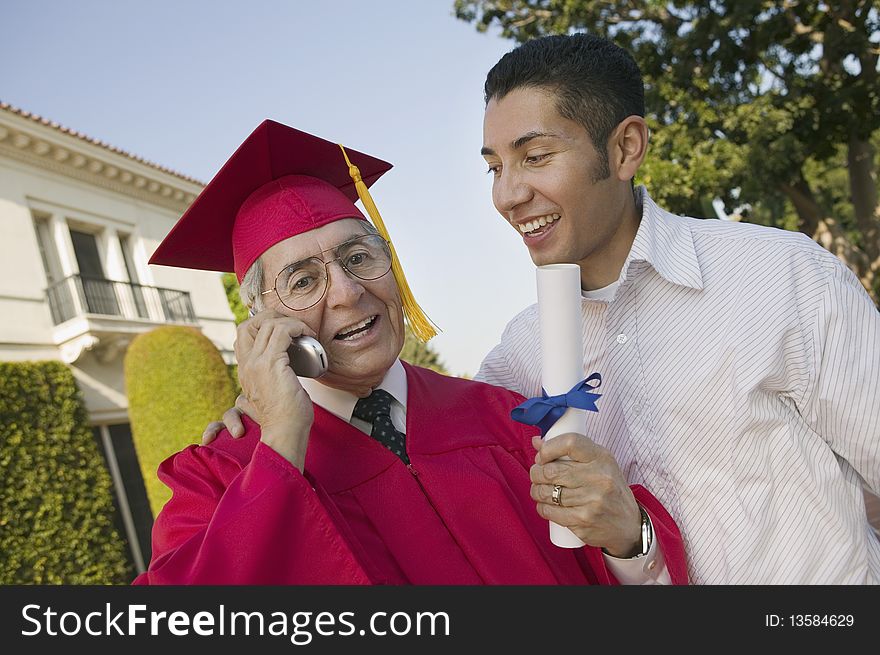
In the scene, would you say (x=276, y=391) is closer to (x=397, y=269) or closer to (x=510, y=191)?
(x=397, y=269)

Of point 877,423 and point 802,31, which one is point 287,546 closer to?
point 877,423

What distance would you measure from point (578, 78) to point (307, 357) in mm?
1105

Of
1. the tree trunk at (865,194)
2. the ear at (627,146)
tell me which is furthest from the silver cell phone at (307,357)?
the tree trunk at (865,194)

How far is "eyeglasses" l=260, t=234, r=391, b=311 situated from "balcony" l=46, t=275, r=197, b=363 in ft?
38.1

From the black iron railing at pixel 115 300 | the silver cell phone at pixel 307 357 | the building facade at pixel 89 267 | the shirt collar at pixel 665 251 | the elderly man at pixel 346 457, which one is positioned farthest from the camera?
the black iron railing at pixel 115 300

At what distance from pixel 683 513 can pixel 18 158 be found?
13361 mm

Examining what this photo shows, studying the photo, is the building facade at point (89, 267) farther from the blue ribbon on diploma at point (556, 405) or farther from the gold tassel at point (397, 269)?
the blue ribbon on diploma at point (556, 405)

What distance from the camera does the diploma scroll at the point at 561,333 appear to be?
149 cm

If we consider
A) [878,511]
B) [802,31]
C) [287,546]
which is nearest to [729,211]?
[802,31]

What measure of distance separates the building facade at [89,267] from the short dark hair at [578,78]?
36.0 ft

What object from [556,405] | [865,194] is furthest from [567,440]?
[865,194]

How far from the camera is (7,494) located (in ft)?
30.5

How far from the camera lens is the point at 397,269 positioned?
215 cm

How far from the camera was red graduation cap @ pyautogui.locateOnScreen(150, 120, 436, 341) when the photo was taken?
6.55ft
